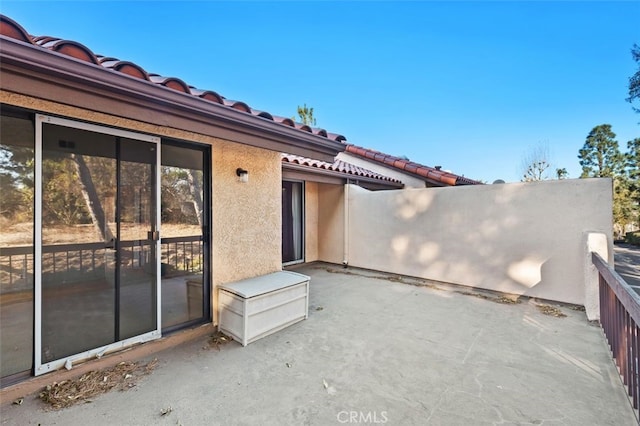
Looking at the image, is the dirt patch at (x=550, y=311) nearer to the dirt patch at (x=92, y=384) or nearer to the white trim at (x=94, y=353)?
the dirt patch at (x=92, y=384)

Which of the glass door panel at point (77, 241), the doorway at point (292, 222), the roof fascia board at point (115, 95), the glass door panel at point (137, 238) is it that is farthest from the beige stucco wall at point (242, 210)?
the doorway at point (292, 222)

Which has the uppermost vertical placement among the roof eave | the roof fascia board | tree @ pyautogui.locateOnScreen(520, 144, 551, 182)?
tree @ pyautogui.locateOnScreen(520, 144, 551, 182)

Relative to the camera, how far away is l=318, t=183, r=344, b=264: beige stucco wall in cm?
1137

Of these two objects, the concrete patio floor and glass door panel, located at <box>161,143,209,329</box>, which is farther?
glass door panel, located at <box>161,143,209,329</box>

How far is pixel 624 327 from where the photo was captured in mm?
3611

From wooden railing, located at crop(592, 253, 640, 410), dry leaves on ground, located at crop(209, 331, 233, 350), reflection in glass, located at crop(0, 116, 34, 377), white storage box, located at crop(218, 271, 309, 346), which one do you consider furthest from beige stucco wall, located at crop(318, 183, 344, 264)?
reflection in glass, located at crop(0, 116, 34, 377)

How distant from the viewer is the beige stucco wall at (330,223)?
11.4 m

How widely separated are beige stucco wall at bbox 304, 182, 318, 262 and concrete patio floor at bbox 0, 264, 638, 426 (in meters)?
5.65

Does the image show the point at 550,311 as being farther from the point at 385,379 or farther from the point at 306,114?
the point at 306,114

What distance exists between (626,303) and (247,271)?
5.77m

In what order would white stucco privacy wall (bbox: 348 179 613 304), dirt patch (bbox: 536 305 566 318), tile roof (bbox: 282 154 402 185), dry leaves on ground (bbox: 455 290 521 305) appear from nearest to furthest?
1. dirt patch (bbox: 536 305 566 318)
2. white stucco privacy wall (bbox: 348 179 613 304)
3. dry leaves on ground (bbox: 455 290 521 305)
4. tile roof (bbox: 282 154 402 185)

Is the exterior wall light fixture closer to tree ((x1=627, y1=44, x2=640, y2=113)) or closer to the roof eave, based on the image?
the roof eave

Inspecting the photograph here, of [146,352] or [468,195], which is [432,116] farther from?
[146,352]

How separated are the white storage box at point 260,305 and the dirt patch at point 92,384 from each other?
4.24 ft
